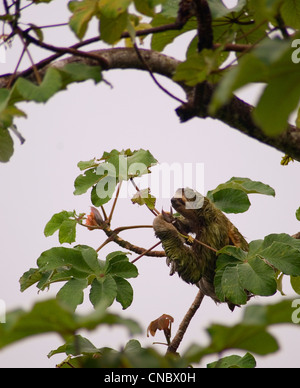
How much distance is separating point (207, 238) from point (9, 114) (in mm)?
891

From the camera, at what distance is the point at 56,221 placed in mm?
1528

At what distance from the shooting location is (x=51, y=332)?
472 mm

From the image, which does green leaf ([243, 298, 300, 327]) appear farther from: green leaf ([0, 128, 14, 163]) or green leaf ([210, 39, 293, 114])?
green leaf ([0, 128, 14, 163])

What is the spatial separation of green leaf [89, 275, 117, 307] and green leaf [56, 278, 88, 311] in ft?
0.08

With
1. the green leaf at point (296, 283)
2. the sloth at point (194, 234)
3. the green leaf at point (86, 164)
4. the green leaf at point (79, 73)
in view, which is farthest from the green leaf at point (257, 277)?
the green leaf at point (79, 73)

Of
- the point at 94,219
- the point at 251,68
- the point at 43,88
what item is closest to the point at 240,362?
the point at 94,219

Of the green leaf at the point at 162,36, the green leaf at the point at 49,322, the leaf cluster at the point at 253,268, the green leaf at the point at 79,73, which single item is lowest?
the green leaf at the point at 49,322

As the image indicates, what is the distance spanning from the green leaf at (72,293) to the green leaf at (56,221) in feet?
1.11

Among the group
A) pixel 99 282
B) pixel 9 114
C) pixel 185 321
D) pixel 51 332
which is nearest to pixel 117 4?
pixel 9 114

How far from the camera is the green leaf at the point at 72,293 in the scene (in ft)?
3.81

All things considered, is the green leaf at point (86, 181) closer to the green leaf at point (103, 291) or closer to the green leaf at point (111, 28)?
the green leaf at point (103, 291)

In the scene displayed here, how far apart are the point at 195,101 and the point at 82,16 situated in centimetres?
23

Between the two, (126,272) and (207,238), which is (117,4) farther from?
(207,238)

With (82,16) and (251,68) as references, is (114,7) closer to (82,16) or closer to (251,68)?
(82,16)
